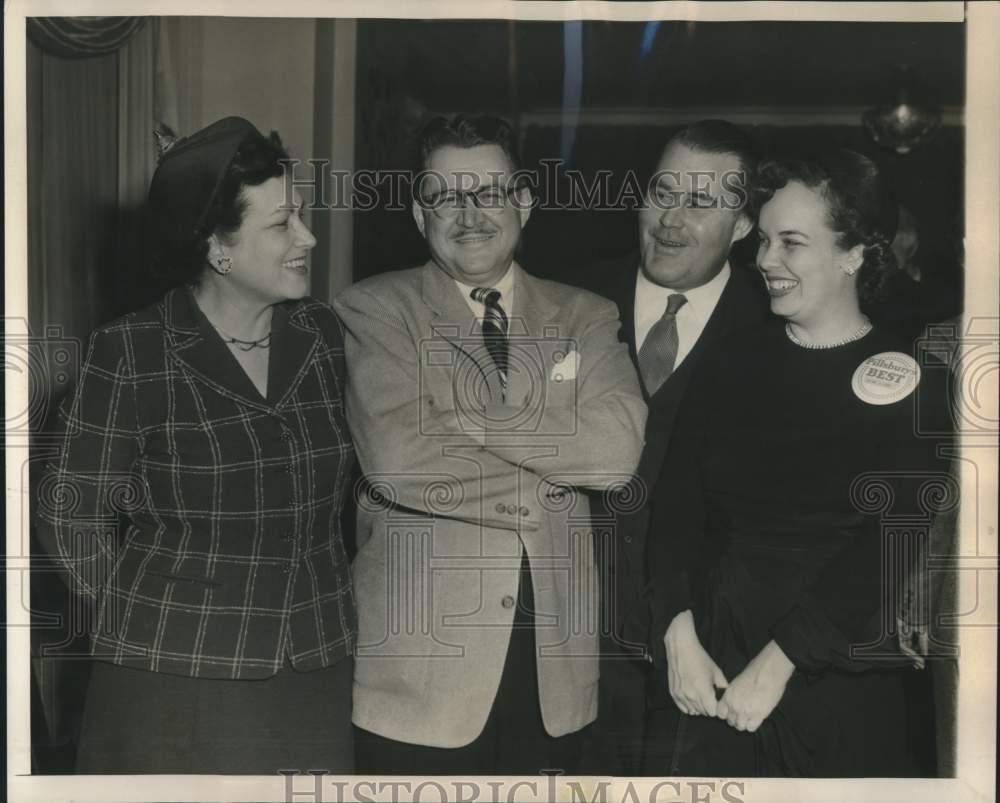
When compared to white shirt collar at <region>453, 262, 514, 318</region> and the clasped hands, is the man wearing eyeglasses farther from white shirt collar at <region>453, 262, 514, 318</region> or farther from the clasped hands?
the clasped hands

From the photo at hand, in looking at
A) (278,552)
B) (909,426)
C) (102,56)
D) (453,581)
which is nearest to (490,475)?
(453,581)

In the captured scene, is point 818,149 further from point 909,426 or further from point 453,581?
point 453,581

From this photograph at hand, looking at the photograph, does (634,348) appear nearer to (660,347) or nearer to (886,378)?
(660,347)

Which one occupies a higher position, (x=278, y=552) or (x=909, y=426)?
(x=909, y=426)

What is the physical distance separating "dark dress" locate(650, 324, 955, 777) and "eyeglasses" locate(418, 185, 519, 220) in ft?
1.90

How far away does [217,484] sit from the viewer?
2.35 metres

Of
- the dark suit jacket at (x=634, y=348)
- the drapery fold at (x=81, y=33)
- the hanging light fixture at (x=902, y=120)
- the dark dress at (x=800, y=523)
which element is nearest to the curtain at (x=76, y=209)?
the drapery fold at (x=81, y=33)

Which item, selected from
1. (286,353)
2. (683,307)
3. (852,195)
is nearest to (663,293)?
(683,307)

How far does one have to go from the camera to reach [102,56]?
245 cm

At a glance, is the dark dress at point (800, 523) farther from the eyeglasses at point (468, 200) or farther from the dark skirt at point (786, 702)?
→ the eyeglasses at point (468, 200)

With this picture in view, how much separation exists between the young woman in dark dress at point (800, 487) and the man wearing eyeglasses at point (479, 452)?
19cm

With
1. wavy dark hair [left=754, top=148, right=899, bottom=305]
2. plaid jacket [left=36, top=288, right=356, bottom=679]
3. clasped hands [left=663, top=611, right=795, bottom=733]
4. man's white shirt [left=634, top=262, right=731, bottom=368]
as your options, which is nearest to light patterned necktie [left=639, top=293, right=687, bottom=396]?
man's white shirt [left=634, top=262, right=731, bottom=368]

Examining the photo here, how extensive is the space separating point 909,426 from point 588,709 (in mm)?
945

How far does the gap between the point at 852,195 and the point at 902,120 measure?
21 centimetres
